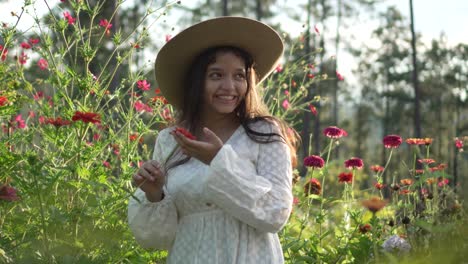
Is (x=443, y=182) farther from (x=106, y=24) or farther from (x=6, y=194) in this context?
(x=6, y=194)

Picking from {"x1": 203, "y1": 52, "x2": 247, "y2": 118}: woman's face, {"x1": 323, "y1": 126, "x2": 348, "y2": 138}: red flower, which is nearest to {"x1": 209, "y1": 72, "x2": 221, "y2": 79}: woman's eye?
{"x1": 203, "y1": 52, "x2": 247, "y2": 118}: woman's face

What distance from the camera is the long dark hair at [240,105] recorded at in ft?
8.06

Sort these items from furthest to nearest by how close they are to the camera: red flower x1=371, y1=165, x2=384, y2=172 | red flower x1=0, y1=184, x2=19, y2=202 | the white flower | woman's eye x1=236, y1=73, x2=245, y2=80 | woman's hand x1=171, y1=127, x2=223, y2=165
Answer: red flower x1=371, y1=165, x2=384, y2=172 → woman's eye x1=236, y1=73, x2=245, y2=80 → the white flower → woman's hand x1=171, y1=127, x2=223, y2=165 → red flower x1=0, y1=184, x2=19, y2=202

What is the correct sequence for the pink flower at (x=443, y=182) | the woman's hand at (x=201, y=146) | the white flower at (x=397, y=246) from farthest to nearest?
the pink flower at (x=443, y=182), the white flower at (x=397, y=246), the woman's hand at (x=201, y=146)

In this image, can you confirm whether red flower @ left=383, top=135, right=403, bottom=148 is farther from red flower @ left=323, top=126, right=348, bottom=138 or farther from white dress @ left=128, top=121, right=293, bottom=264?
white dress @ left=128, top=121, right=293, bottom=264

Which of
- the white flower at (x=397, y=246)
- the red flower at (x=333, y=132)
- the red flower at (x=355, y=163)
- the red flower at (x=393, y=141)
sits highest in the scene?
the red flower at (x=333, y=132)

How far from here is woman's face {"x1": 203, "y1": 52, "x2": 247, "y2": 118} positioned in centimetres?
238

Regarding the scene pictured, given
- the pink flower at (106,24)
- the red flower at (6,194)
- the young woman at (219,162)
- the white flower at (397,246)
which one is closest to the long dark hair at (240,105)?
the young woman at (219,162)

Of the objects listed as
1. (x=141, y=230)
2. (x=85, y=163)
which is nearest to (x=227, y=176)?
(x=141, y=230)

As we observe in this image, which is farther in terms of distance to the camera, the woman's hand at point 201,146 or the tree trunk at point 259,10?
the tree trunk at point 259,10

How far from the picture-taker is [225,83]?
238 cm

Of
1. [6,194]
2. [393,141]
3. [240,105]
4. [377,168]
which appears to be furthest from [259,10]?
[6,194]

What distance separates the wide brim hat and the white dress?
1.10 feet

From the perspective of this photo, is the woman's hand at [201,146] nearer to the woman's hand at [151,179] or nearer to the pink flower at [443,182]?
the woman's hand at [151,179]
